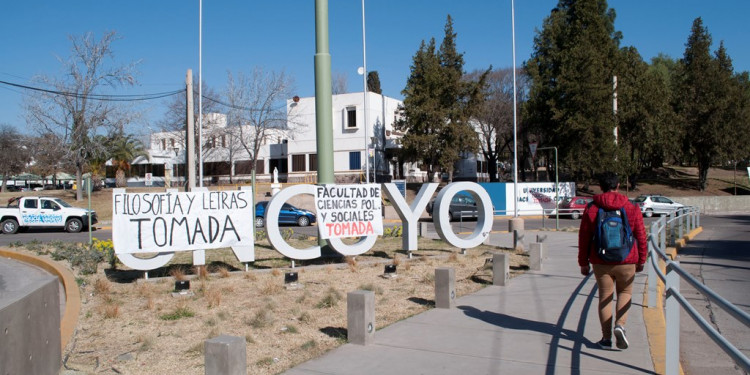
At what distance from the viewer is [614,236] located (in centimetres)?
618

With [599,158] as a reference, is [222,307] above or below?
below

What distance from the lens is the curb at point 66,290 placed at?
7.54m

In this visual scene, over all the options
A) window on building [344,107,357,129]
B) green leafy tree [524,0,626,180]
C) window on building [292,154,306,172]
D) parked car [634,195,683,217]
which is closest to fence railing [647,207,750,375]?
parked car [634,195,683,217]

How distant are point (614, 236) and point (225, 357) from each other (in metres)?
4.08

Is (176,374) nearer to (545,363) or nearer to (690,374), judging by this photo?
(545,363)

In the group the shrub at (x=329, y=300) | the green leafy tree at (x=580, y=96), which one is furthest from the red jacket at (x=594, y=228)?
the green leafy tree at (x=580, y=96)

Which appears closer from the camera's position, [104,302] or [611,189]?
[611,189]

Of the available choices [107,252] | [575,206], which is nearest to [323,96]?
[107,252]

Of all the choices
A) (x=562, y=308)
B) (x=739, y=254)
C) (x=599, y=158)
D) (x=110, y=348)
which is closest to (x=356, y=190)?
(x=562, y=308)

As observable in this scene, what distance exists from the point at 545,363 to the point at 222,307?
16.9ft

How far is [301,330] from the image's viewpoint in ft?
24.9

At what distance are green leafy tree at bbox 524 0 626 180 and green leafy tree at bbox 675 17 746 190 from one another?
9204 millimetres

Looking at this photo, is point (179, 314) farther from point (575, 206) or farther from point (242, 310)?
point (575, 206)

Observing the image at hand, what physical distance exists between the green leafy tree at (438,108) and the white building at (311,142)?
160 inches
